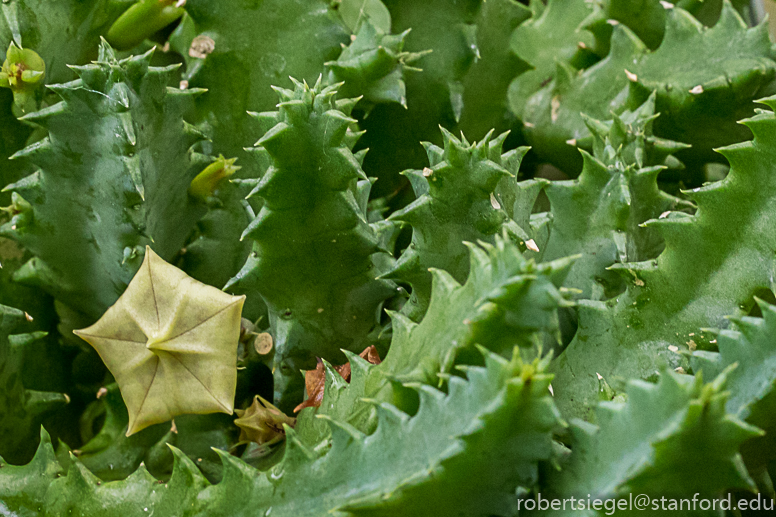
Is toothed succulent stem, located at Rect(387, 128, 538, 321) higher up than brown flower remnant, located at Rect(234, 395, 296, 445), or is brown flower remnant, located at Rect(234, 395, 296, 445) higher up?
toothed succulent stem, located at Rect(387, 128, 538, 321)

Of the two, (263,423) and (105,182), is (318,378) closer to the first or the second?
(263,423)

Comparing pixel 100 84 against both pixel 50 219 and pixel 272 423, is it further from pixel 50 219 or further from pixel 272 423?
pixel 272 423

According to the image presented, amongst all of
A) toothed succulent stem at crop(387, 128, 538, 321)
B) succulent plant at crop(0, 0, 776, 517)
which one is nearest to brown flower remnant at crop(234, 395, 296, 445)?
succulent plant at crop(0, 0, 776, 517)

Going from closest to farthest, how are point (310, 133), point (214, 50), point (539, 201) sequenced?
point (310, 133) < point (214, 50) < point (539, 201)

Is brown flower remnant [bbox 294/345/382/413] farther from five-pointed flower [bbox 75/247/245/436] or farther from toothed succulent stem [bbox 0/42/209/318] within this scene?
toothed succulent stem [bbox 0/42/209/318]

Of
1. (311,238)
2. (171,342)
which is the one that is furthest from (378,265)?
(171,342)

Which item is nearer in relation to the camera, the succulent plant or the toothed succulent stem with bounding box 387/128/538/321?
the succulent plant

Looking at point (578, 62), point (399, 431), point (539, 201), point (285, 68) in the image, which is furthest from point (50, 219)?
point (578, 62)
